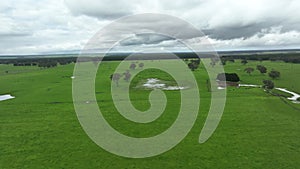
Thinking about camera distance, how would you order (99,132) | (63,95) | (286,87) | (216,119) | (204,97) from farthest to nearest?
(286,87), (63,95), (204,97), (216,119), (99,132)

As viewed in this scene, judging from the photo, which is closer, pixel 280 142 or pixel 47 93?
pixel 280 142

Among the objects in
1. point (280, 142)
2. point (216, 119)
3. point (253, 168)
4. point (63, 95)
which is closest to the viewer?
point (253, 168)

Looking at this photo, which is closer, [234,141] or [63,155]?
[63,155]

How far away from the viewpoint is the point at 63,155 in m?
27.0

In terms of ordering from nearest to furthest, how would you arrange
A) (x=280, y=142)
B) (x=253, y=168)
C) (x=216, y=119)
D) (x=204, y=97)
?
1. (x=253, y=168)
2. (x=280, y=142)
3. (x=216, y=119)
4. (x=204, y=97)

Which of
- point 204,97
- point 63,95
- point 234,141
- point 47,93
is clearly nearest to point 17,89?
point 47,93

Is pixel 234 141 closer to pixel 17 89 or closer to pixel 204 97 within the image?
pixel 204 97

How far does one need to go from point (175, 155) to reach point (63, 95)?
4260cm

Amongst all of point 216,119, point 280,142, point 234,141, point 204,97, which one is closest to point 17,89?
point 204,97

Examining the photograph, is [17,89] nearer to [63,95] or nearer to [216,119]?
[63,95]

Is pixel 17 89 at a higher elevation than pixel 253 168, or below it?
higher

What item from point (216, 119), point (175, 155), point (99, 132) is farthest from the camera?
point (216, 119)

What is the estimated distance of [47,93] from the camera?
2542 inches

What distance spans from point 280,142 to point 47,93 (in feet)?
181
